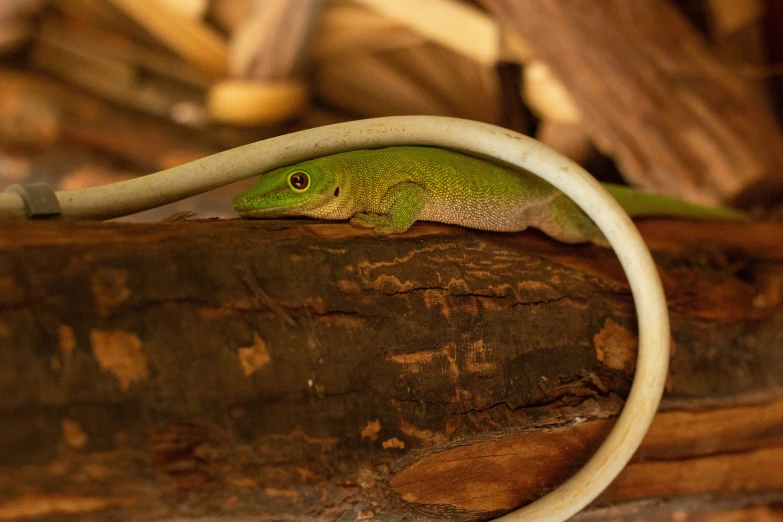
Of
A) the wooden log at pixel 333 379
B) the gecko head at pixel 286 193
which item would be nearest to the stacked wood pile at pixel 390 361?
the wooden log at pixel 333 379

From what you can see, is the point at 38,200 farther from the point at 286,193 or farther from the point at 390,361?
the point at 390,361

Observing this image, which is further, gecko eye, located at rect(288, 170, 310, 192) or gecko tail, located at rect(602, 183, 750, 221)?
gecko tail, located at rect(602, 183, 750, 221)

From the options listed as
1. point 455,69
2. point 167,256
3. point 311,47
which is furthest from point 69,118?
point 167,256

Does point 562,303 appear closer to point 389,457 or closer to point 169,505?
point 389,457

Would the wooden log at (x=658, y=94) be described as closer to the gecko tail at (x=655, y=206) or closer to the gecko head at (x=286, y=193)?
the gecko tail at (x=655, y=206)

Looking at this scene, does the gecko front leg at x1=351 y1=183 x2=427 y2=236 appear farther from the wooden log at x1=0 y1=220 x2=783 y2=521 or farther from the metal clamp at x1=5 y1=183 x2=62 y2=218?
the metal clamp at x1=5 y1=183 x2=62 y2=218

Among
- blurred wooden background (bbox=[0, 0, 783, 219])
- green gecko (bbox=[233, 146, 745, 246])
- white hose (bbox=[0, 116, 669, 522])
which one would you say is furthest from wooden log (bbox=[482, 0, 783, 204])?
white hose (bbox=[0, 116, 669, 522])

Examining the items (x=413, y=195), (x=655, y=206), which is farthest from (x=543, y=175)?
(x=655, y=206)
